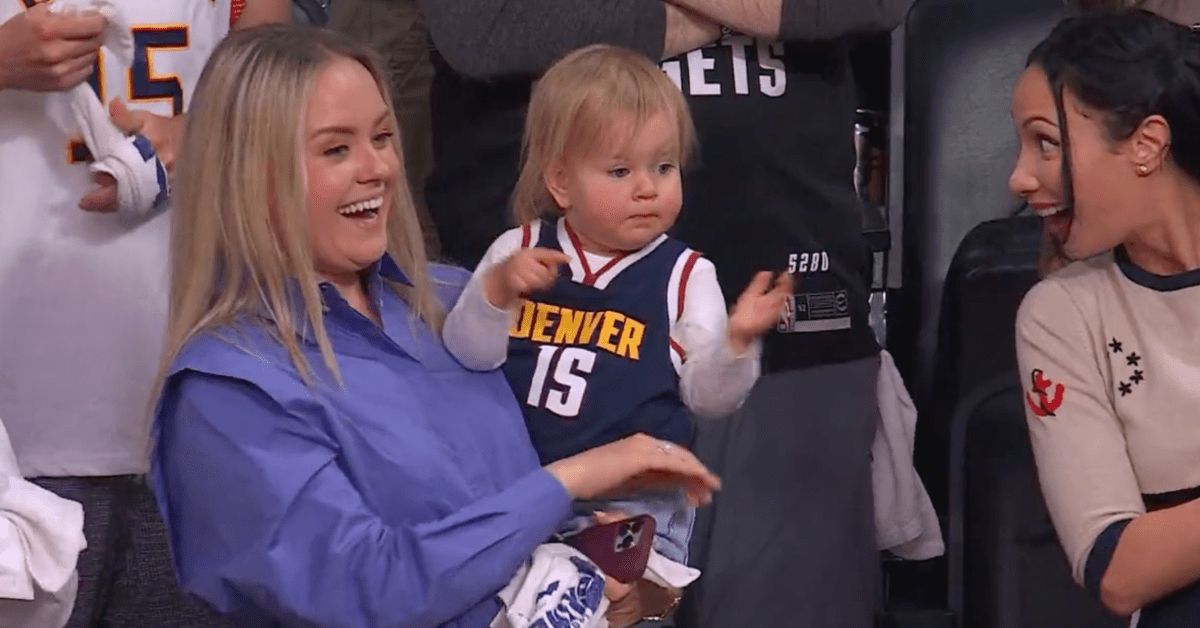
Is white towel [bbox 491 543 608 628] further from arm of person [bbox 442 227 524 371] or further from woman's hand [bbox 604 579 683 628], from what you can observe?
arm of person [bbox 442 227 524 371]

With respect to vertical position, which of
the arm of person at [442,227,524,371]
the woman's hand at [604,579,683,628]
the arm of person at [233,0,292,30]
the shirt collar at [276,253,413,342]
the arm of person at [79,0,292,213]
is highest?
the arm of person at [233,0,292,30]

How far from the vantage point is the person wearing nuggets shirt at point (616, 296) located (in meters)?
2.32

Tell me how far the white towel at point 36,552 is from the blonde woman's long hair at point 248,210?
192mm

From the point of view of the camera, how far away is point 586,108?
7.77 ft

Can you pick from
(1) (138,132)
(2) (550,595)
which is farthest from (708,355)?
(1) (138,132)

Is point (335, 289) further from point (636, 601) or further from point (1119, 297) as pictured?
point (1119, 297)

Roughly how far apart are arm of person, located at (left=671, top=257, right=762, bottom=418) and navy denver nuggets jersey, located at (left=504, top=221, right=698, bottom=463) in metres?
0.02

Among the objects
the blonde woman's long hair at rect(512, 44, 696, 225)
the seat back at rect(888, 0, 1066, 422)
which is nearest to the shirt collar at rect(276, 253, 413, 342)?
the blonde woman's long hair at rect(512, 44, 696, 225)

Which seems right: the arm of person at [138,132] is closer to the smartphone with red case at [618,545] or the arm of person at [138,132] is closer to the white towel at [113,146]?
the white towel at [113,146]

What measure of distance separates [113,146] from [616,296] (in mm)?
666

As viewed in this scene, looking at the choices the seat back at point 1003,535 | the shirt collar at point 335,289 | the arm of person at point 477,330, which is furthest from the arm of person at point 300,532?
the seat back at point 1003,535

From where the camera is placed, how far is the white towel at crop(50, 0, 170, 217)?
241 cm

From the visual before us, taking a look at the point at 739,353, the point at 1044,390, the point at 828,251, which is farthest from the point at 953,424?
the point at 739,353

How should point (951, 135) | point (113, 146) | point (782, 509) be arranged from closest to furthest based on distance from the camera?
point (113, 146), point (782, 509), point (951, 135)
